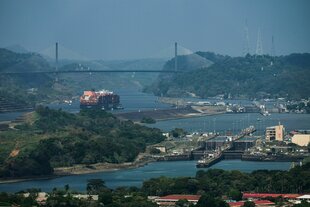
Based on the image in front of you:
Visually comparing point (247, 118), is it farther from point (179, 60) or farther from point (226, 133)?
point (179, 60)

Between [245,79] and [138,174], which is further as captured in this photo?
[245,79]

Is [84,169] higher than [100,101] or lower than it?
lower

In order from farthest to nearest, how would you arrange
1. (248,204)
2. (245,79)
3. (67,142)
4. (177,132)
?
(245,79) < (177,132) < (67,142) < (248,204)

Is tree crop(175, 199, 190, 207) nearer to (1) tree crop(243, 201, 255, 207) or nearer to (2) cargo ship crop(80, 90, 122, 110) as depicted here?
(1) tree crop(243, 201, 255, 207)

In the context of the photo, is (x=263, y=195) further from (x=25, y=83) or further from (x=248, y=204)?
(x=25, y=83)

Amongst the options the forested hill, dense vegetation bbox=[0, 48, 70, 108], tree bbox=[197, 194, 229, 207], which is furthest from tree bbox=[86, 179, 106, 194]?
the forested hill

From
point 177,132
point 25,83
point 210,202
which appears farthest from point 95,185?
point 25,83

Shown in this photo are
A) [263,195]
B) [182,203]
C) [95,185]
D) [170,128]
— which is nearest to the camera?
[182,203]

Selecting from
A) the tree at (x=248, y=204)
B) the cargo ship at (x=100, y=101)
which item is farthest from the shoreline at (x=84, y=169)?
the cargo ship at (x=100, y=101)
